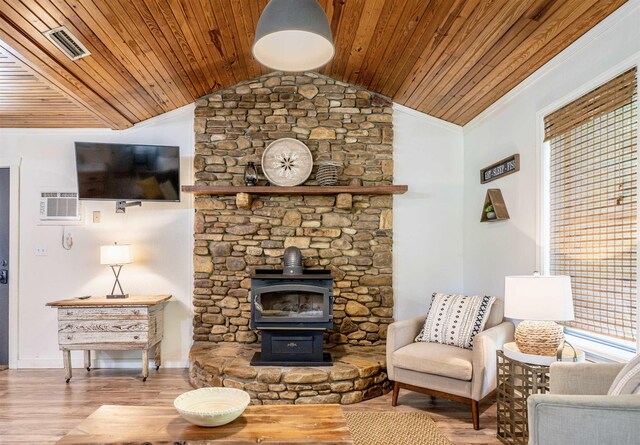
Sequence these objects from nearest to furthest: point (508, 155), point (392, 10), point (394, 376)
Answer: point (392, 10)
point (394, 376)
point (508, 155)

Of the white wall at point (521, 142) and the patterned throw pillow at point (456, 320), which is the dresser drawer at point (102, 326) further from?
the white wall at point (521, 142)

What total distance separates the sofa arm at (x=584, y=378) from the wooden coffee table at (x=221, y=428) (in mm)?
973

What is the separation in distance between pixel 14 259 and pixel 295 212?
9.33ft

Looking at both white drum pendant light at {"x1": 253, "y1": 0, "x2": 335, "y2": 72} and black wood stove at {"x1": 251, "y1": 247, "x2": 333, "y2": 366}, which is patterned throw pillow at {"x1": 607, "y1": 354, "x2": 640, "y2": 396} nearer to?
white drum pendant light at {"x1": 253, "y1": 0, "x2": 335, "y2": 72}

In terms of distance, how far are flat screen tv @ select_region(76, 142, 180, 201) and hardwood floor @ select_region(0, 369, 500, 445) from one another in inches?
65.4

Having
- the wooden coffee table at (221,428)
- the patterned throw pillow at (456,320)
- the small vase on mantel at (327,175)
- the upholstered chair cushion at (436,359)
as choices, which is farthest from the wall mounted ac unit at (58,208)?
the patterned throw pillow at (456,320)

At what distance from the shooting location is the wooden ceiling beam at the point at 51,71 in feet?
8.14

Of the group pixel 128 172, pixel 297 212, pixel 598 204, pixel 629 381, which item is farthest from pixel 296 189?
pixel 629 381

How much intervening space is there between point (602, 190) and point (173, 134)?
371 centimetres

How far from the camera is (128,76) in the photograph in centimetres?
333

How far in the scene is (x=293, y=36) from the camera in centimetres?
202

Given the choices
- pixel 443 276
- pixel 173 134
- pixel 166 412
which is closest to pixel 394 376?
pixel 443 276

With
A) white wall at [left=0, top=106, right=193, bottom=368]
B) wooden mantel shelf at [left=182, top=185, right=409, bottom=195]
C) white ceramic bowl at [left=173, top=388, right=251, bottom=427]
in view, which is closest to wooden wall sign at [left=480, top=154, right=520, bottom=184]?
wooden mantel shelf at [left=182, top=185, right=409, bottom=195]

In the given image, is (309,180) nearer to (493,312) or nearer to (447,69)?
(447,69)
